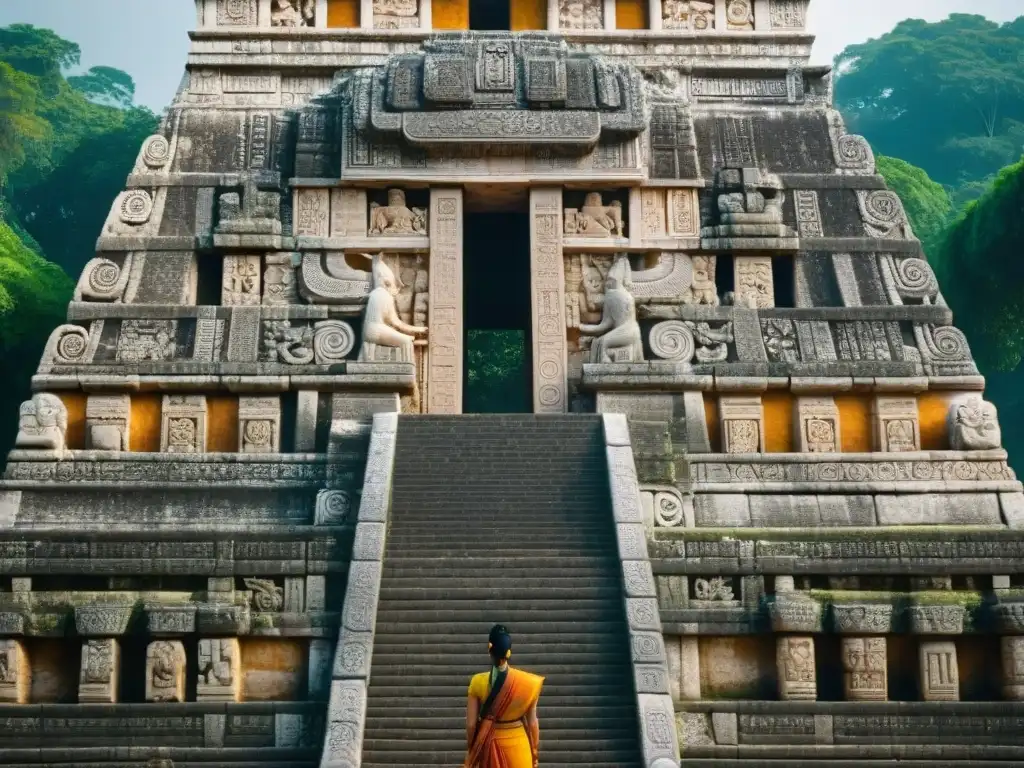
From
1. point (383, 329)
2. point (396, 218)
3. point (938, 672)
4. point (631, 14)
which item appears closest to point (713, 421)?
point (383, 329)

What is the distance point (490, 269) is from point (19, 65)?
1134 inches

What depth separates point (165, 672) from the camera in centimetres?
1218

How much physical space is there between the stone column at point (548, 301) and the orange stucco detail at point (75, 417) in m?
5.19

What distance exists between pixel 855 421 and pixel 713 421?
65.3 inches

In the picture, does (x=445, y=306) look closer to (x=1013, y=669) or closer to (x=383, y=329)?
(x=383, y=329)

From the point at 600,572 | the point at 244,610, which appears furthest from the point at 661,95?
the point at 244,610

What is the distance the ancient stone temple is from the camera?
11945mm

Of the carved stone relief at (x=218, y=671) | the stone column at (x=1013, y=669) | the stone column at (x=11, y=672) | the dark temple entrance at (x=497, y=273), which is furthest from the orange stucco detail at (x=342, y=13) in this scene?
the stone column at (x=1013, y=669)

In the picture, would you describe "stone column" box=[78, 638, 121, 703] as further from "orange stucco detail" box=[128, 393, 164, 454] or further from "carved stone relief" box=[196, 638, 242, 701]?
"orange stucco detail" box=[128, 393, 164, 454]

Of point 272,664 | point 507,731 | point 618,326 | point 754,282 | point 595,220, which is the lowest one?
point 507,731

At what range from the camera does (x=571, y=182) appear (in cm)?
1809

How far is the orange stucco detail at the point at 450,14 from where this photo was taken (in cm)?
2048

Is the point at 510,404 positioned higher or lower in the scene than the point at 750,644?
higher

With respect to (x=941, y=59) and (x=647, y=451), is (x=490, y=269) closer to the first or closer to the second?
(x=647, y=451)
